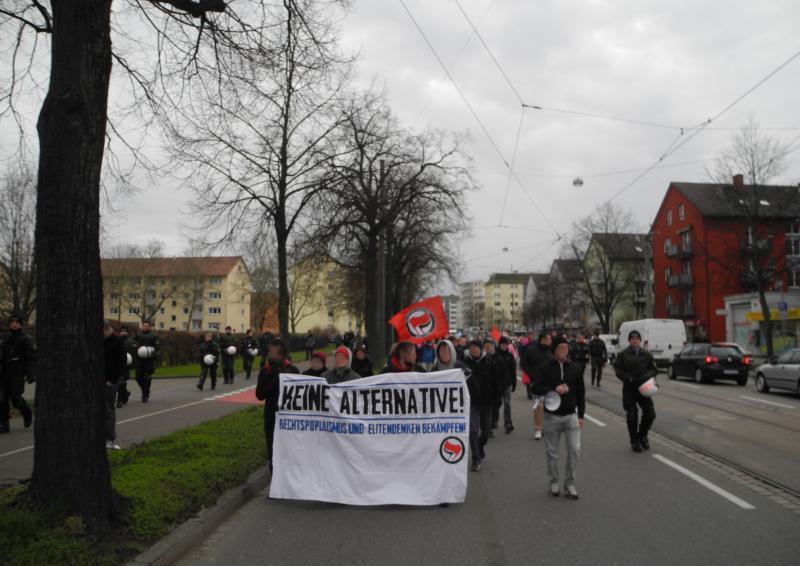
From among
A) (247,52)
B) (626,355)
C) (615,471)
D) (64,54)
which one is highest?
(247,52)

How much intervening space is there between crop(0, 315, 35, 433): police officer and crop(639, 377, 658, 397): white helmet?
367 inches

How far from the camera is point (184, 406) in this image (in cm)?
1525

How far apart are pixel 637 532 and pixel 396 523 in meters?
2.10

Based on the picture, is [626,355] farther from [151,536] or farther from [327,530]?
[151,536]

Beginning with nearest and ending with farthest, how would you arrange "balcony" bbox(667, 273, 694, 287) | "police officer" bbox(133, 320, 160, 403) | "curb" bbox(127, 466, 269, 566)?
1. "curb" bbox(127, 466, 269, 566)
2. "police officer" bbox(133, 320, 160, 403)
3. "balcony" bbox(667, 273, 694, 287)

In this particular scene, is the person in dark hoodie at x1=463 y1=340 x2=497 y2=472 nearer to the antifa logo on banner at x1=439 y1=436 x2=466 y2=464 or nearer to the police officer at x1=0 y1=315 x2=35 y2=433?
the antifa logo on banner at x1=439 y1=436 x2=466 y2=464

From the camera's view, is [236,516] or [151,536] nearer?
[151,536]

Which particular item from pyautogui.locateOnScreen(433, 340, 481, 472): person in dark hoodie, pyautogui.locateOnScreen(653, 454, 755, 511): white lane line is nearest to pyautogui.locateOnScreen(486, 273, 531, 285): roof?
pyautogui.locateOnScreen(653, 454, 755, 511): white lane line

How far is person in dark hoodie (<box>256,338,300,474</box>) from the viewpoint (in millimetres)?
7512

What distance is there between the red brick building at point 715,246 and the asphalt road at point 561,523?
28.7 meters

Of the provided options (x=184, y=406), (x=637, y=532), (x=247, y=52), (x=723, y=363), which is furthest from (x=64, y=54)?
(x=723, y=363)

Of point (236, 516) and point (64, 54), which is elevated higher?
point (64, 54)

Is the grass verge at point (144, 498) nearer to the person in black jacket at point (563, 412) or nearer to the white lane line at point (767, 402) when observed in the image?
the person in black jacket at point (563, 412)

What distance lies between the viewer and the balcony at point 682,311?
200 feet
